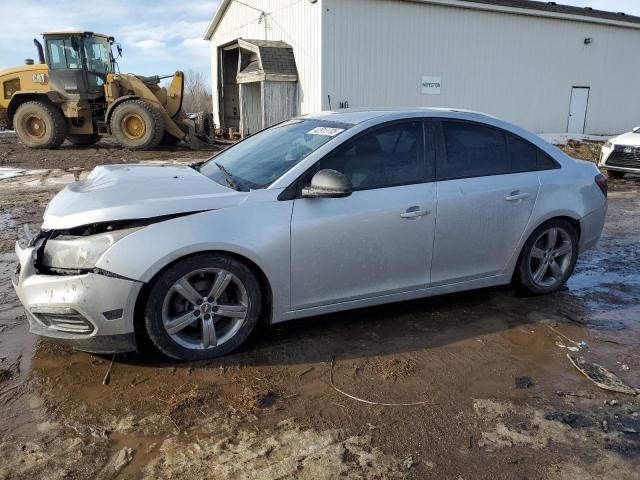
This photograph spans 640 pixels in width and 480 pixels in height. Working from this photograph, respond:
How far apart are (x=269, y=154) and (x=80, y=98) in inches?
530

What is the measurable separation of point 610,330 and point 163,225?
3.38m

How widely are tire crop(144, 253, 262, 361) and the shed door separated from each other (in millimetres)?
22065

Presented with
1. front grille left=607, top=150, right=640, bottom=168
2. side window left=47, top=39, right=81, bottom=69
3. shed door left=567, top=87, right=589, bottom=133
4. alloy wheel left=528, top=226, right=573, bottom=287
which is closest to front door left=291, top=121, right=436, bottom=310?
alloy wheel left=528, top=226, right=573, bottom=287

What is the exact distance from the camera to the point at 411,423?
2.71 metres

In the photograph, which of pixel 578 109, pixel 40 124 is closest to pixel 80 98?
pixel 40 124

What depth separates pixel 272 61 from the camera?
55.5ft

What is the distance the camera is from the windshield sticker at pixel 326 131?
11.9 ft

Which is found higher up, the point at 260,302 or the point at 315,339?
the point at 260,302

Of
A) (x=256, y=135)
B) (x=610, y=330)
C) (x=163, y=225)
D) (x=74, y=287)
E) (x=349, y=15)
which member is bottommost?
(x=610, y=330)

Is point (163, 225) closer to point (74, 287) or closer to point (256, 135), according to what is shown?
point (74, 287)

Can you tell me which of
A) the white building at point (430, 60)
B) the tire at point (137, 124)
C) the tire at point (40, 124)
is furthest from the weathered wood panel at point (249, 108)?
the tire at point (40, 124)

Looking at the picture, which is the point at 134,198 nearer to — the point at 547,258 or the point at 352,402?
the point at 352,402

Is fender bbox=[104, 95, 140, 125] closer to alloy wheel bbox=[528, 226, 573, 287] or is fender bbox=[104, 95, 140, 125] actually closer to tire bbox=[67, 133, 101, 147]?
tire bbox=[67, 133, 101, 147]

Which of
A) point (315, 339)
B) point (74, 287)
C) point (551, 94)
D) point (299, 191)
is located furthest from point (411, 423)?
point (551, 94)
